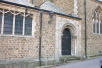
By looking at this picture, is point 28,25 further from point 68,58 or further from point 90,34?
point 90,34

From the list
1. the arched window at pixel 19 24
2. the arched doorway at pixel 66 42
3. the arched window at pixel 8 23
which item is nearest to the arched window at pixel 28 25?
the arched window at pixel 19 24

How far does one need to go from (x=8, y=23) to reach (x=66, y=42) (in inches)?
224

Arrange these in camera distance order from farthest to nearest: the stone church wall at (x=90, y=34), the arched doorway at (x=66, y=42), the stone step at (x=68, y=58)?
1. the stone church wall at (x=90, y=34)
2. the arched doorway at (x=66, y=42)
3. the stone step at (x=68, y=58)

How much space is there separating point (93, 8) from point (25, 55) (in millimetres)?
9704

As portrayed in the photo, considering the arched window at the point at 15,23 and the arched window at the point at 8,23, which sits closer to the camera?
the arched window at the point at 15,23

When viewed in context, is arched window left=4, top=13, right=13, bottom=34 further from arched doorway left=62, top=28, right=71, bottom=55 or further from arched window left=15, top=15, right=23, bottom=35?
arched doorway left=62, top=28, right=71, bottom=55

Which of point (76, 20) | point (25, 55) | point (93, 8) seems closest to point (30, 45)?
point (25, 55)

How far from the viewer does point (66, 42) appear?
1180cm

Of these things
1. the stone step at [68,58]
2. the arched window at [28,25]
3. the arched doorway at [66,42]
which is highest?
the arched window at [28,25]

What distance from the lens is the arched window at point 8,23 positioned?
26.3 feet

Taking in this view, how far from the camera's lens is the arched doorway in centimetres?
1145

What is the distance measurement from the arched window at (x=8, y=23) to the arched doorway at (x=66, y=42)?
5012 millimetres

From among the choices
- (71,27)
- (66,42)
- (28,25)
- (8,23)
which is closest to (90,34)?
(71,27)

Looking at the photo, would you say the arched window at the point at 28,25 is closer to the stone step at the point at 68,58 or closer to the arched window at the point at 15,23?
the arched window at the point at 15,23
